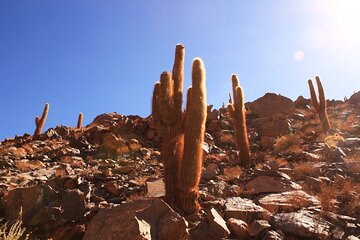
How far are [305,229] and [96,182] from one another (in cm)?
616

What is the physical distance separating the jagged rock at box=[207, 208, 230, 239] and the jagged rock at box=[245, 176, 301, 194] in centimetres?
233

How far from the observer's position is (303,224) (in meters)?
7.11

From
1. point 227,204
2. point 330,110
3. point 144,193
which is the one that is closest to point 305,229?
point 227,204

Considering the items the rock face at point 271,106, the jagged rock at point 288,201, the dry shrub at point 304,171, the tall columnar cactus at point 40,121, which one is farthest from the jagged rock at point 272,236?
the tall columnar cactus at point 40,121

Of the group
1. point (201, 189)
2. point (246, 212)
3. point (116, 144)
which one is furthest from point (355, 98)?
point (246, 212)

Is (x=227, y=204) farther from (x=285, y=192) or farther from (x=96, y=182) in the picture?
(x=96, y=182)

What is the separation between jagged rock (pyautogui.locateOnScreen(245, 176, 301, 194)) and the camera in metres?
9.30

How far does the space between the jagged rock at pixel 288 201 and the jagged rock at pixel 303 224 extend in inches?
A: 16.5

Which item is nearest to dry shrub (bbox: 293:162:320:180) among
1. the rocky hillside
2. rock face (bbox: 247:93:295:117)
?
the rocky hillside

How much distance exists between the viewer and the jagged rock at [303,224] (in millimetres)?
6938

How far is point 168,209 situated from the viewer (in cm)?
710

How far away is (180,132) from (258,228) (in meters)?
2.84

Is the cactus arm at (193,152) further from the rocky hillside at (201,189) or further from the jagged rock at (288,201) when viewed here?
the jagged rock at (288,201)

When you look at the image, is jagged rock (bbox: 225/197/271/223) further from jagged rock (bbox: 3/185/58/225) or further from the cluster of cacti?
jagged rock (bbox: 3/185/58/225)
